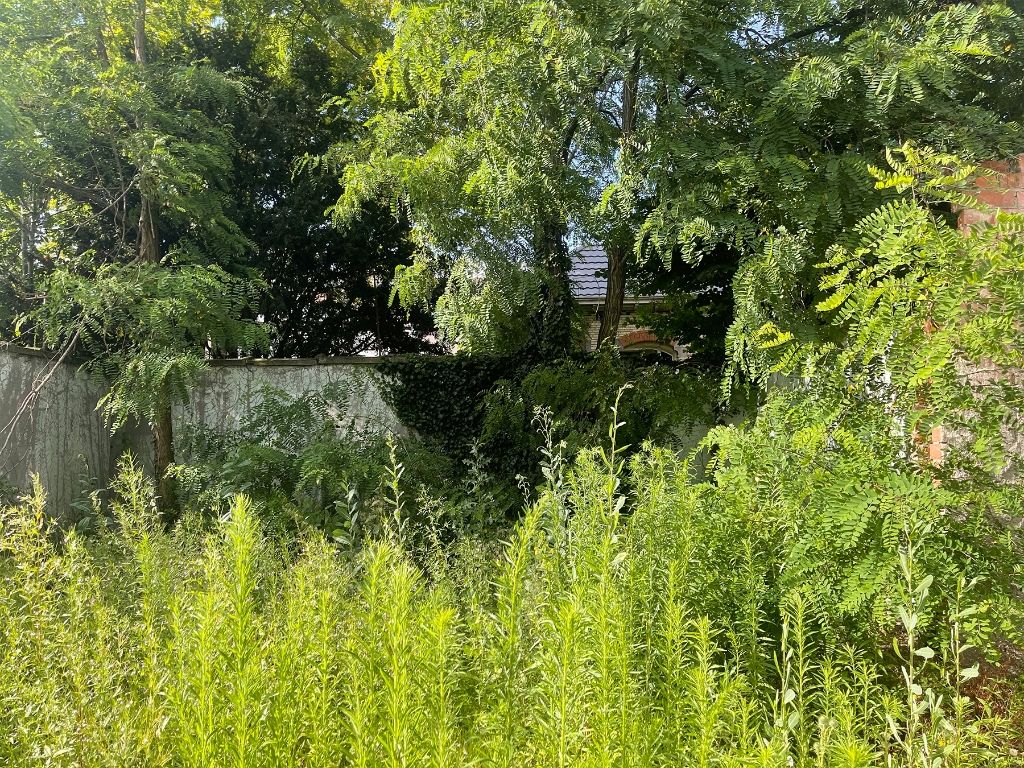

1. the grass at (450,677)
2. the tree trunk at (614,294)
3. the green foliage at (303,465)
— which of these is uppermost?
the tree trunk at (614,294)

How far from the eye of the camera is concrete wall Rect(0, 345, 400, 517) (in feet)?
21.2

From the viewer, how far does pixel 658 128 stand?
5.02 meters

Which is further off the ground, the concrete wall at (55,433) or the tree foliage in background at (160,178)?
the tree foliage in background at (160,178)

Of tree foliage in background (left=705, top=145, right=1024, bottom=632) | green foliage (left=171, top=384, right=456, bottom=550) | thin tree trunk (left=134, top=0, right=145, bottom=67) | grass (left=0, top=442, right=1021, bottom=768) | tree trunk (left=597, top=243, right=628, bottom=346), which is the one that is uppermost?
thin tree trunk (left=134, top=0, right=145, bottom=67)

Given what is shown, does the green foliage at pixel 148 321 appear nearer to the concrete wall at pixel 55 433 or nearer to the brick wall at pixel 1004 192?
the concrete wall at pixel 55 433

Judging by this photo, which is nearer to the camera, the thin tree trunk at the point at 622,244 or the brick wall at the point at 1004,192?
the brick wall at the point at 1004,192

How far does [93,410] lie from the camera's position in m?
7.34

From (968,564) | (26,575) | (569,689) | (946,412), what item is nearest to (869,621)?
(968,564)

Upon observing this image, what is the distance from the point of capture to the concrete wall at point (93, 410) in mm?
6453

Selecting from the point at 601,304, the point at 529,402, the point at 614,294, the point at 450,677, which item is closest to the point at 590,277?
the point at 601,304

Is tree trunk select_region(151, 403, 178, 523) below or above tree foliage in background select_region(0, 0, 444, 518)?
below

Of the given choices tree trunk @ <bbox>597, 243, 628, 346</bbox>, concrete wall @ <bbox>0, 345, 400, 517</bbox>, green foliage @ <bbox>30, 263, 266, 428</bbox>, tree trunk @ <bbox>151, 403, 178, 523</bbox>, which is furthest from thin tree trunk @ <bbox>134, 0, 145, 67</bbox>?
tree trunk @ <bbox>597, 243, 628, 346</bbox>

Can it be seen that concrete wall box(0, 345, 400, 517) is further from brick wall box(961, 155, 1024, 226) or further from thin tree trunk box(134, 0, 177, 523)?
brick wall box(961, 155, 1024, 226)

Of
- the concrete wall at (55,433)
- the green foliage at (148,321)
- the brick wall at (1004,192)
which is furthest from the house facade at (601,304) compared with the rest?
the concrete wall at (55,433)
